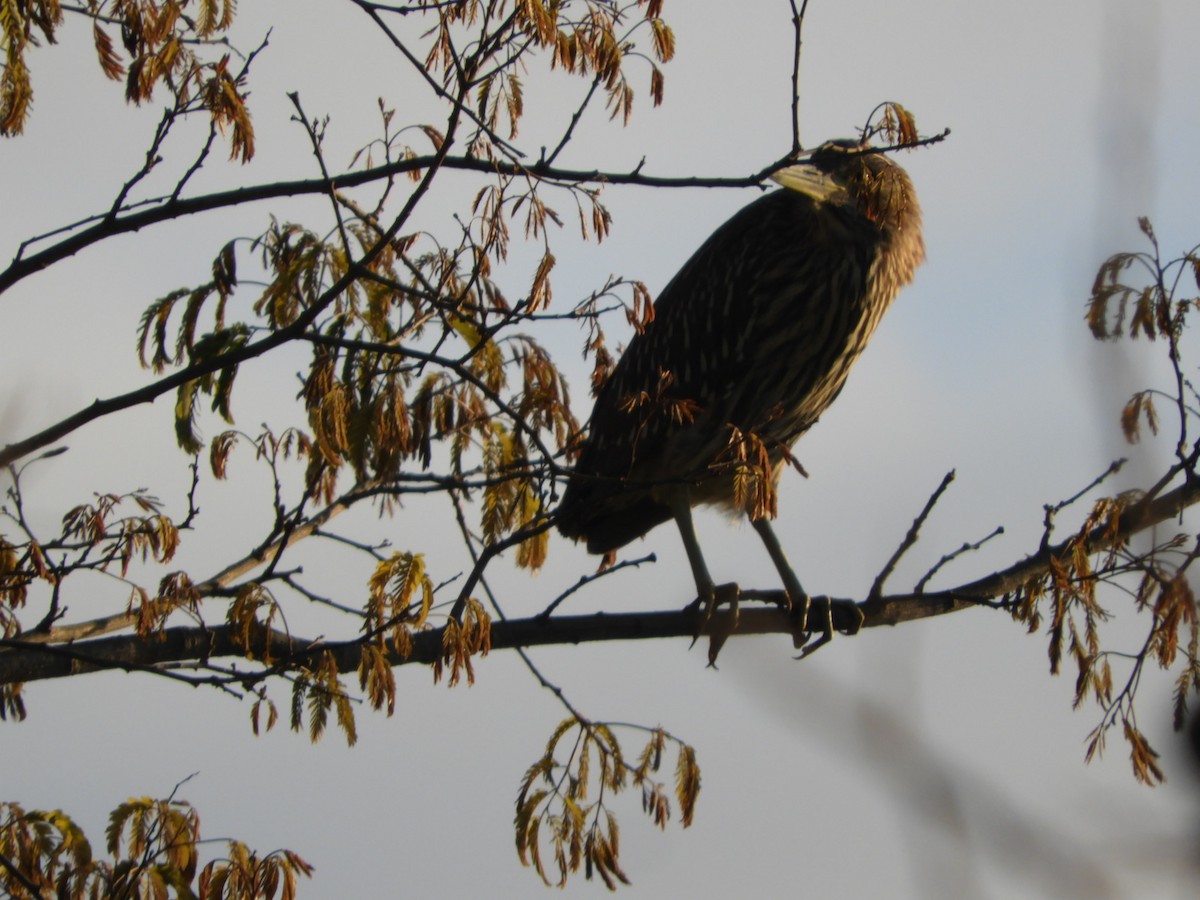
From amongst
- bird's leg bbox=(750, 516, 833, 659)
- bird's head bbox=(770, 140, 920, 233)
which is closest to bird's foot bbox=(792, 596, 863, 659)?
bird's leg bbox=(750, 516, 833, 659)

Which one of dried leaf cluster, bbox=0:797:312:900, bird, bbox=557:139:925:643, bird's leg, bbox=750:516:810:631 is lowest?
dried leaf cluster, bbox=0:797:312:900

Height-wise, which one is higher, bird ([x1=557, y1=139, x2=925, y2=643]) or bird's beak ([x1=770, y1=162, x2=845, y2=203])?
bird's beak ([x1=770, y1=162, x2=845, y2=203])

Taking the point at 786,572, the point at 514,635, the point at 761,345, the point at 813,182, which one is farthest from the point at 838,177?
the point at 514,635

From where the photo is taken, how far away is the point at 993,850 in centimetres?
149

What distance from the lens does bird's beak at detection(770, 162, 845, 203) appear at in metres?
5.75

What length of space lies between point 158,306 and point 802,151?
198 centimetres

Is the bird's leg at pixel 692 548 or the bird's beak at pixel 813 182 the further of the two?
the bird's beak at pixel 813 182

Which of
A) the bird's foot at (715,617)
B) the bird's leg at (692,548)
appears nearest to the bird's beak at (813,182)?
the bird's leg at (692,548)

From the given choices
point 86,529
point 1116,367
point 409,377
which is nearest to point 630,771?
point 409,377

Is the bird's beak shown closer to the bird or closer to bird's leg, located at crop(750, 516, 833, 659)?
the bird

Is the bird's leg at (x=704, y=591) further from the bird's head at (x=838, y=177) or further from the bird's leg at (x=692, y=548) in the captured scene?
the bird's head at (x=838, y=177)

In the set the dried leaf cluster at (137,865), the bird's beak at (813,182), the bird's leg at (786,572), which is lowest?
the dried leaf cluster at (137,865)

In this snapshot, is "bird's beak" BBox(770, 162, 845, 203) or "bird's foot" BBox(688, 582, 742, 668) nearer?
"bird's foot" BBox(688, 582, 742, 668)

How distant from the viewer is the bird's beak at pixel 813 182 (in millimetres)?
5746
